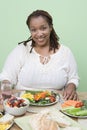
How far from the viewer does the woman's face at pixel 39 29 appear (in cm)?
230

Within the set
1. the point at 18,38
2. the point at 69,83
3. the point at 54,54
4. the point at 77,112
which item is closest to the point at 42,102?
the point at 77,112

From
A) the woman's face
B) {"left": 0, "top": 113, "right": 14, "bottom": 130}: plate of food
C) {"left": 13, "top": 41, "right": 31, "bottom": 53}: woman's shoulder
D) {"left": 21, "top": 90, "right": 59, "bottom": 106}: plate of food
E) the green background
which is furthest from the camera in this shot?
Answer: the green background

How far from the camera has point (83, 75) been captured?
3141 millimetres

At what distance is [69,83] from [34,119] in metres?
0.82

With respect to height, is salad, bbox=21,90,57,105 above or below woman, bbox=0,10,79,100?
below

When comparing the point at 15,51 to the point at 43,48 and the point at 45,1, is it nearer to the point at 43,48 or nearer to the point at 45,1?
the point at 43,48

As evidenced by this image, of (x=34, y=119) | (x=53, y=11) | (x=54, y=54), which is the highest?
(x=53, y=11)

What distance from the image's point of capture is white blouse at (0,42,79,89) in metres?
2.34

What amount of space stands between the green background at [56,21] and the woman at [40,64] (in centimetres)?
55

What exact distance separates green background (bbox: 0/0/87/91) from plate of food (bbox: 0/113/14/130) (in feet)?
5.20

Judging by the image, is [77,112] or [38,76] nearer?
[77,112]

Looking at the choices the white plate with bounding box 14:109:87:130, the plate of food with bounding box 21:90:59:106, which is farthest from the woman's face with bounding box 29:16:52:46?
the white plate with bounding box 14:109:87:130

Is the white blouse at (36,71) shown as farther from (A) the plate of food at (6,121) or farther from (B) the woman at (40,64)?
(A) the plate of food at (6,121)

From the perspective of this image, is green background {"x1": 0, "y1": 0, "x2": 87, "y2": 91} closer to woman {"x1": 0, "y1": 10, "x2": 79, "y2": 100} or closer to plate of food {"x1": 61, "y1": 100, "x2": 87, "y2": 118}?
woman {"x1": 0, "y1": 10, "x2": 79, "y2": 100}
